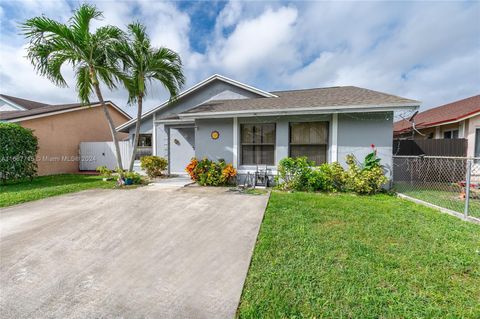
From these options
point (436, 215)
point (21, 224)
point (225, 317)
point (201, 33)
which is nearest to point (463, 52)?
point (436, 215)

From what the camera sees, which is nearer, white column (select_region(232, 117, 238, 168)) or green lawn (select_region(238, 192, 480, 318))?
green lawn (select_region(238, 192, 480, 318))

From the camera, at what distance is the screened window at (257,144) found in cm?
754

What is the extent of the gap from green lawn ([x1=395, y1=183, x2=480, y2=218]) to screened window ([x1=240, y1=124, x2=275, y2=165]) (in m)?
4.45

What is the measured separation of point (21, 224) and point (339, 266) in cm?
595

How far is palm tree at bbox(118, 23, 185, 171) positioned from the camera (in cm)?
757

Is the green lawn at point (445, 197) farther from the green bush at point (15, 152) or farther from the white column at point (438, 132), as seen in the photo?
the green bush at point (15, 152)

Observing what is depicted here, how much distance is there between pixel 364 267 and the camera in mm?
2518

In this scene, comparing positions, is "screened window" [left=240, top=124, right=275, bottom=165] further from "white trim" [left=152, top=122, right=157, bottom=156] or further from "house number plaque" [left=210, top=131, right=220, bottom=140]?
"white trim" [left=152, top=122, right=157, bottom=156]

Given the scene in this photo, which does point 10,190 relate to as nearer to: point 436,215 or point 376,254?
point 376,254

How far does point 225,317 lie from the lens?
1864mm

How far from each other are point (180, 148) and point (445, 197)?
1045 centimetres

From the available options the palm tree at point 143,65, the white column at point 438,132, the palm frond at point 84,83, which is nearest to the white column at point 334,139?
the palm tree at point 143,65

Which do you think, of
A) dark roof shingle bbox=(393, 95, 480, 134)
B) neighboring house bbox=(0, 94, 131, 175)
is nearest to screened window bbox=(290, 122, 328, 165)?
dark roof shingle bbox=(393, 95, 480, 134)

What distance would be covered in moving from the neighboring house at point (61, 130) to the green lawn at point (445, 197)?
13992mm
